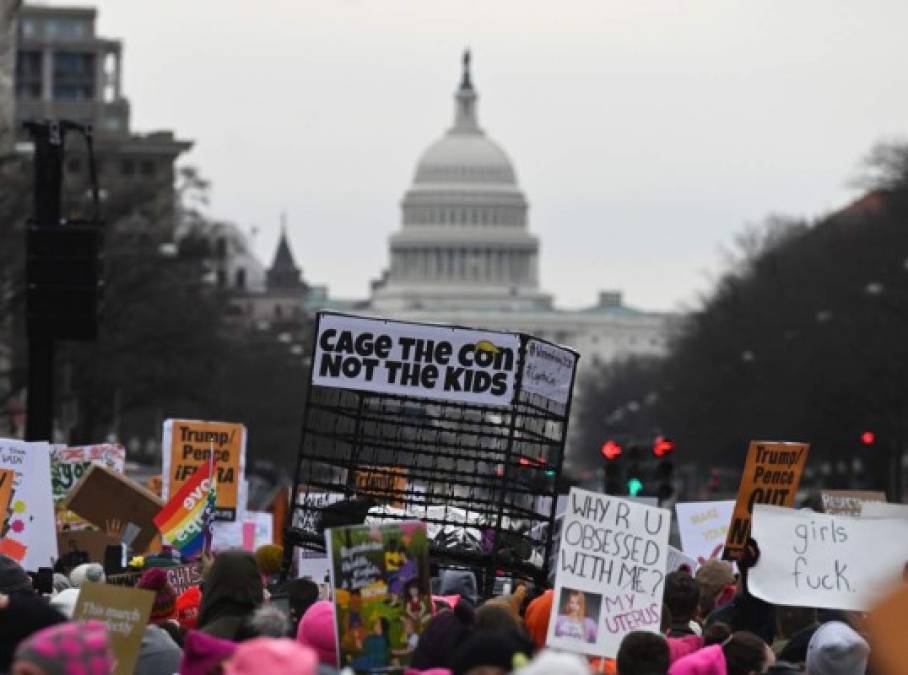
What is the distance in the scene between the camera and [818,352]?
3455 inches

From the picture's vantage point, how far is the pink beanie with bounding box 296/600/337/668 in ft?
43.7

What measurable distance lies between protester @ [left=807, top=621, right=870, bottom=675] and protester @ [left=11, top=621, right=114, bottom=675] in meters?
4.23

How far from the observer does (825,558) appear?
15086mm

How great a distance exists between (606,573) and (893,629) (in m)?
2.28

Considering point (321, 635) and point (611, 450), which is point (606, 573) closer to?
point (321, 635)

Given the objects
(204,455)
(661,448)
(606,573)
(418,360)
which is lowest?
(606,573)

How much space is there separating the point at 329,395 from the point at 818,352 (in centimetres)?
7012

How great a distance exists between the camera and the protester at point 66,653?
955 centimetres

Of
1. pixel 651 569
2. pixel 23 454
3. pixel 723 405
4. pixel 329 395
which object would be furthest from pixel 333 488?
pixel 723 405

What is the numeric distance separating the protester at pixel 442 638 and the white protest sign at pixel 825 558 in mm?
2613

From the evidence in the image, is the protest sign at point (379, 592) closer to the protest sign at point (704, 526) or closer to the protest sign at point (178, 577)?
the protest sign at point (178, 577)

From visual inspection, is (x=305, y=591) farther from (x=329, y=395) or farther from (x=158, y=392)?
(x=158, y=392)

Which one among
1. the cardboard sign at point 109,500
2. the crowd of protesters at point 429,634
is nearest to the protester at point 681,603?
the crowd of protesters at point 429,634

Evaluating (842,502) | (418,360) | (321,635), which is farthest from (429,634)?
(842,502)
